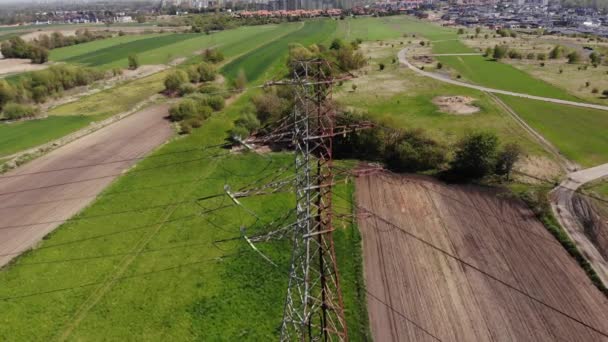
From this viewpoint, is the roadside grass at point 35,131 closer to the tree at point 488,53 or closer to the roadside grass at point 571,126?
the roadside grass at point 571,126

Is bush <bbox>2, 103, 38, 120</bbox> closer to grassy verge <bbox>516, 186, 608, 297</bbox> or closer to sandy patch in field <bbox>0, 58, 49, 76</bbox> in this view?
sandy patch in field <bbox>0, 58, 49, 76</bbox>

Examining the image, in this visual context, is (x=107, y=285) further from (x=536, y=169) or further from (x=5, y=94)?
(x=5, y=94)

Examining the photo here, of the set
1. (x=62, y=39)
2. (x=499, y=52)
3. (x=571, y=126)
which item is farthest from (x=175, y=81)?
(x=62, y=39)

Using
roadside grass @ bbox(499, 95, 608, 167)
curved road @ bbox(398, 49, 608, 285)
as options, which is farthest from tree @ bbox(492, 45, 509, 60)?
curved road @ bbox(398, 49, 608, 285)

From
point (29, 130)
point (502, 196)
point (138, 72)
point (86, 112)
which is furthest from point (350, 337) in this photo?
point (138, 72)

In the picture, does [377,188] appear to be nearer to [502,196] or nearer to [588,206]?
[502,196]

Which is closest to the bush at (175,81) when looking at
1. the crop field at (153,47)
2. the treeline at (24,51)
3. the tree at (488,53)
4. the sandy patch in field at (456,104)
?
the crop field at (153,47)
